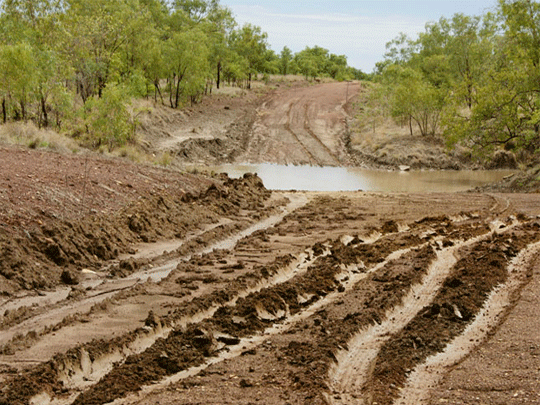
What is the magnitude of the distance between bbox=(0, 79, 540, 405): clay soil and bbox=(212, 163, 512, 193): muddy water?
26.0 ft

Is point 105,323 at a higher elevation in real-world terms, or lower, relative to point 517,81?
lower

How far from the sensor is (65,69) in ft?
85.7

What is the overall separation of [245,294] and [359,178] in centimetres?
2180

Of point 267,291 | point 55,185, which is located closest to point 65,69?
point 55,185

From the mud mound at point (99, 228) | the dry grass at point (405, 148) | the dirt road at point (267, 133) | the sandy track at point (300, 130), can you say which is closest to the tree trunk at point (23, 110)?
the dirt road at point (267, 133)

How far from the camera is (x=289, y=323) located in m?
7.60

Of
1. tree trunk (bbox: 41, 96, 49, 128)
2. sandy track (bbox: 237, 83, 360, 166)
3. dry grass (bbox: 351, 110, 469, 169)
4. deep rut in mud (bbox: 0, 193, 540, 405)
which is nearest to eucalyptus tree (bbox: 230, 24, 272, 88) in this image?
sandy track (bbox: 237, 83, 360, 166)

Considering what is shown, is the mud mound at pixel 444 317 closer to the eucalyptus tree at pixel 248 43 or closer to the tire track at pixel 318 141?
the tire track at pixel 318 141

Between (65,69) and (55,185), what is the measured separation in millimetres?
14777

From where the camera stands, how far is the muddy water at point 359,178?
26.4m

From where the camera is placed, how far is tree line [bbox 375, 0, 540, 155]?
2581cm

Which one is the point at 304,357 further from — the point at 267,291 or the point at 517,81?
the point at 517,81

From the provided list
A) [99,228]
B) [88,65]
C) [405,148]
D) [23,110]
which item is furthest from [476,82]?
[99,228]

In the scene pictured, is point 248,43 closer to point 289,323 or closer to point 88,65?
point 88,65
